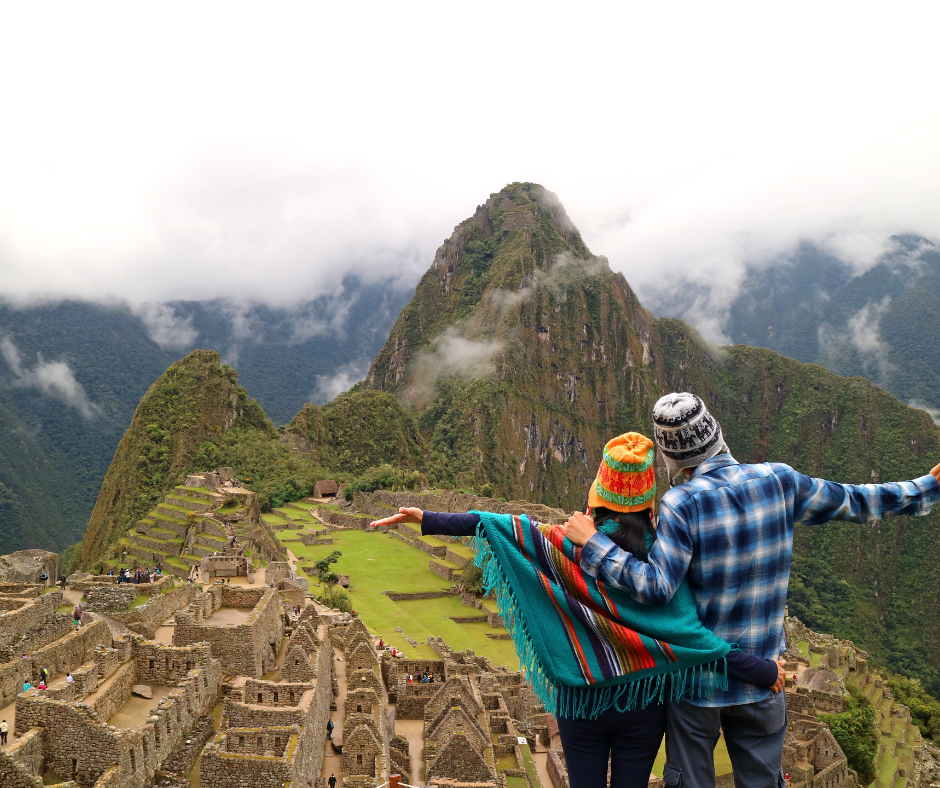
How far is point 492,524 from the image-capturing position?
3.62 m

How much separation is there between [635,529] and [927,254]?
23383 cm

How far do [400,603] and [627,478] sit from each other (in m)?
29.6

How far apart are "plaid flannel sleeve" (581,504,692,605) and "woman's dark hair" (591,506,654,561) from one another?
6.5 inches

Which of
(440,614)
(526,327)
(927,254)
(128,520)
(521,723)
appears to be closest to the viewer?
(521,723)

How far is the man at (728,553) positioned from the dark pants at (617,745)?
0.11 metres

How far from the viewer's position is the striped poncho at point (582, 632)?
3273 mm

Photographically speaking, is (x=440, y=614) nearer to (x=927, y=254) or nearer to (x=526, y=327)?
(x=526, y=327)

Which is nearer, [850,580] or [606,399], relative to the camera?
[850,580]

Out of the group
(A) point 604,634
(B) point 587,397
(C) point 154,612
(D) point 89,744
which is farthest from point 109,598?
(B) point 587,397

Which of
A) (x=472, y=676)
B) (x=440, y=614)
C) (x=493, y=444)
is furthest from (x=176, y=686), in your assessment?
(x=493, y=444)

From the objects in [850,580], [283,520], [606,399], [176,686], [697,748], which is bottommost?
[850,580]

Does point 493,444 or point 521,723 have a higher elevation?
point 521,723

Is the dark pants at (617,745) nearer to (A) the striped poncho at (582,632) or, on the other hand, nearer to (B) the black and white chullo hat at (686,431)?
(A) the striped poncho at (582,632)

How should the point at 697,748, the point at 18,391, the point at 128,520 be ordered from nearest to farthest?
the point at 697,748 < the point at 128,520 < the point at 18,391
